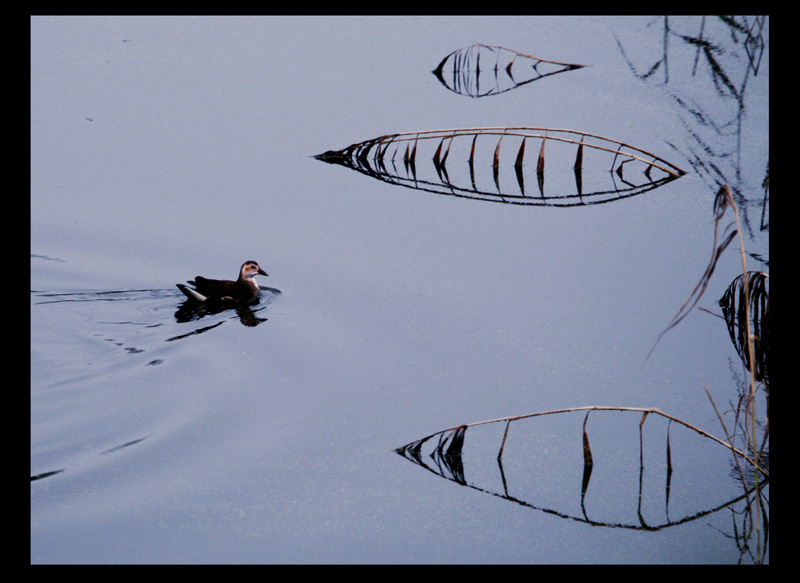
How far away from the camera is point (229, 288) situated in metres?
5.98

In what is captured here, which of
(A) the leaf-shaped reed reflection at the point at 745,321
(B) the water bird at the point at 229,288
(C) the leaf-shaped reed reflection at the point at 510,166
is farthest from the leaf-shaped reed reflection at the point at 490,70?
(A) the leaf-shaped reed reflection at the point at 745,321

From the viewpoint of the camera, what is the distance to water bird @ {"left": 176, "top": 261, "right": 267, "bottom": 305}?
19.5 ft

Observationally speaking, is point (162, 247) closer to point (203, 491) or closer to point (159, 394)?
point (159, 394)

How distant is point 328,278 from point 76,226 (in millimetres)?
2011

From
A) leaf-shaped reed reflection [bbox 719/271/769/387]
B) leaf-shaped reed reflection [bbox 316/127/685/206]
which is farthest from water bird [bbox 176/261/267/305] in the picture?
leaf-shaped reed reflection [bbox 719/271/769/387]

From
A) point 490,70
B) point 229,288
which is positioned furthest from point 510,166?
point 229,288

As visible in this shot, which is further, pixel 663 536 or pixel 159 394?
pixel 159 394

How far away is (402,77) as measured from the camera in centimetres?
928

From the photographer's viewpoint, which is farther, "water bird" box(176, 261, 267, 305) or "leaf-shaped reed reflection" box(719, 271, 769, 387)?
"water bird" box(176, 261, 267, 305)

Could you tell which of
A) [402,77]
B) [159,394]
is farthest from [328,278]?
[402,77]

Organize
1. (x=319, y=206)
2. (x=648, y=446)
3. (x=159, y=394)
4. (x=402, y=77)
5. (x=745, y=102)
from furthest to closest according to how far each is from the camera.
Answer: (x=402, y=77) → (x=745, y=102) → (x=319, y=206) → (x=159, y=394) → (x=648, y=446)

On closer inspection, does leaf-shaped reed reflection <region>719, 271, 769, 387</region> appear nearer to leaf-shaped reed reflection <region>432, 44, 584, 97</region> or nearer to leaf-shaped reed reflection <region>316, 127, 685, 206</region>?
leaf-shaped reed reflection <region>316, 127, 685, 206</region>

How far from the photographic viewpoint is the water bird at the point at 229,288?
5.95 m

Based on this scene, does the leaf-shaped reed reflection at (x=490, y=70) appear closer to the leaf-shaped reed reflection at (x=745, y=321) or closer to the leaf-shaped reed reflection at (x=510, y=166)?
the leaf-shaped reed reflection at (x=510, y=166)
